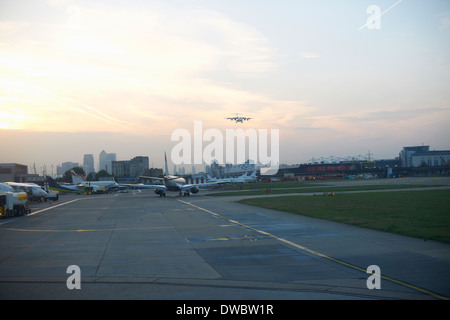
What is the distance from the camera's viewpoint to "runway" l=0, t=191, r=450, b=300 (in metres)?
10.3

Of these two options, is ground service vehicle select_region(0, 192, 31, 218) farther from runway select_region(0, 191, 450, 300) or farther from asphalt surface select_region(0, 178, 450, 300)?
asphalt surface select_region(0, 178, 450, 300)

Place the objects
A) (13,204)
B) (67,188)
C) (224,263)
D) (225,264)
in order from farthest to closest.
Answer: (67,188), (13,204), (224,263), (225,264)

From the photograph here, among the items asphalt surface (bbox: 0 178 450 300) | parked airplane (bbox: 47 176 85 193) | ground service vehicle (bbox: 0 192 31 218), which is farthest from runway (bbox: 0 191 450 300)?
parked airplane (bbox: 47 176 85 193)

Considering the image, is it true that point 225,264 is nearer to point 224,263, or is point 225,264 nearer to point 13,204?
point 224,263

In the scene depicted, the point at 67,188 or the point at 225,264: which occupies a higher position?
the point at 225,264

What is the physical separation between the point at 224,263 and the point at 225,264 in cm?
18

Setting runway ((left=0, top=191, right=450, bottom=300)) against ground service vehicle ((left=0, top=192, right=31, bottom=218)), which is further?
ground service vehicle ((left=0, top=192, right=31, bottom=218))

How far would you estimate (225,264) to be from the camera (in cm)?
1393

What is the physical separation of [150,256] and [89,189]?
91.2 m

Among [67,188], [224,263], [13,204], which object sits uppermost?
[13,204]

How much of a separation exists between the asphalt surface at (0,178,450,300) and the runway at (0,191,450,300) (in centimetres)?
3

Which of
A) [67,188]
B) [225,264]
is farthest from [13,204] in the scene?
[67,188]
